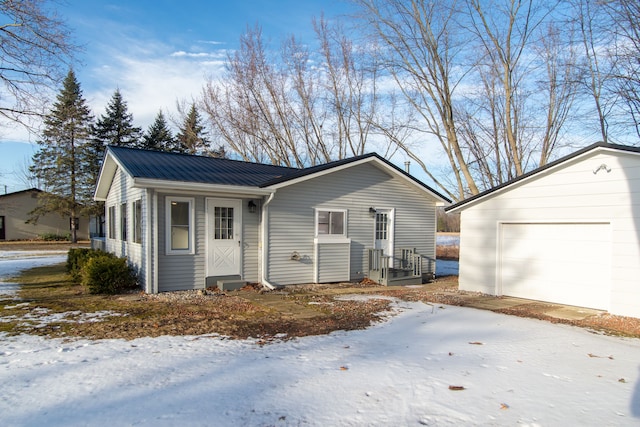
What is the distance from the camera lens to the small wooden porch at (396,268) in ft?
36.4

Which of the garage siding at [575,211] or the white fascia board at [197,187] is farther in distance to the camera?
the white fascia board at [197,187]

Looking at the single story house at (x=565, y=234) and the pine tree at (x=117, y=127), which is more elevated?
the pine tree at (x=117, y=127)

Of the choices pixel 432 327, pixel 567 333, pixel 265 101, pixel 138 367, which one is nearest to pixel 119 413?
pixel 138 367

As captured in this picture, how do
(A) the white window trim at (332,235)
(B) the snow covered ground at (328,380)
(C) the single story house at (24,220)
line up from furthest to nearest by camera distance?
(C) the single story house at (24,220), (A) the white window trim at (332,235), (B) the snow covered ground at (328,380)

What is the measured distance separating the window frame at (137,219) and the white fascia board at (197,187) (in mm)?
1447

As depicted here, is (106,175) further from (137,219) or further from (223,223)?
(223,223)

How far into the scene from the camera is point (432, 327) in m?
6.08

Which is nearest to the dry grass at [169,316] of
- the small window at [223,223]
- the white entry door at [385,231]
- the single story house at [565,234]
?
the small window at [223,223]

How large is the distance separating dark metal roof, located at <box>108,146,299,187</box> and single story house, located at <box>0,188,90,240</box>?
75.6ft

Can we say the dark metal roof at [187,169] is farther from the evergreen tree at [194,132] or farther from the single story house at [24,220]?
the single story house at [24,220]

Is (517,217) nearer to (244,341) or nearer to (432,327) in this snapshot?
(432,327)

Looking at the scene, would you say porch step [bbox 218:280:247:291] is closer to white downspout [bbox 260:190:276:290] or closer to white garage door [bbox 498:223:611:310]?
white downspout [bbox 260:190:276:290]

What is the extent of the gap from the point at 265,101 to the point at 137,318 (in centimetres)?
1744

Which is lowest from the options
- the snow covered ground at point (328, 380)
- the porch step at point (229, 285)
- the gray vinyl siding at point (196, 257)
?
the porch step at point (229, 285)
